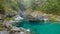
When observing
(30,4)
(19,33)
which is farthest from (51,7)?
(19,33)

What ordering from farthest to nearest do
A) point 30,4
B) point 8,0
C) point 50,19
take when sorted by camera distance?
point 30,4, point 8,0, point 50,19

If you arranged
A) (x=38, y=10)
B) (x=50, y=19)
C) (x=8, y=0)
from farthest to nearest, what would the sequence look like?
(x=38, y=10) → (x=8, y=0) → (x=50, y=19)

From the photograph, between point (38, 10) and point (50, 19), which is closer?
point (50, 19)

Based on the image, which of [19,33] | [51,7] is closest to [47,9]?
[51,7]

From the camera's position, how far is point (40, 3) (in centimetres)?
9925

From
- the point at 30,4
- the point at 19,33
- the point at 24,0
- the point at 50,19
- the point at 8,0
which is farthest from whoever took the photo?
the point at 24,0

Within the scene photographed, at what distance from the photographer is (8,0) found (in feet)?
277

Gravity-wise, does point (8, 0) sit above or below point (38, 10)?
above

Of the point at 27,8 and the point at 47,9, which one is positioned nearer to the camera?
the point at 47,9

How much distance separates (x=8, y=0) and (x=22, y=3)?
24185 millimetres

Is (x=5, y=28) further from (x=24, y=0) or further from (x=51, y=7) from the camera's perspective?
(x=24, y=0)

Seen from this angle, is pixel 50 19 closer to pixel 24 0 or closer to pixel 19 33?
pixel 24 0

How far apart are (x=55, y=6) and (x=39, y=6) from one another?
1029cm

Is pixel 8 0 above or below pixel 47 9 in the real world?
above
